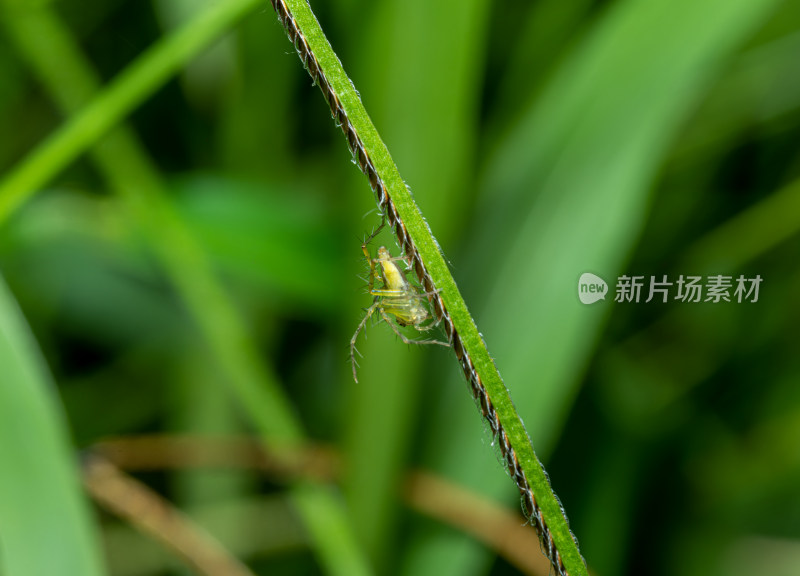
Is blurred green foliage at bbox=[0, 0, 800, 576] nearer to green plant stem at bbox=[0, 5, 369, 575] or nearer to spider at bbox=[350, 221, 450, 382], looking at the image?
green plant stem at bbox=[0, 5, 369, 575]

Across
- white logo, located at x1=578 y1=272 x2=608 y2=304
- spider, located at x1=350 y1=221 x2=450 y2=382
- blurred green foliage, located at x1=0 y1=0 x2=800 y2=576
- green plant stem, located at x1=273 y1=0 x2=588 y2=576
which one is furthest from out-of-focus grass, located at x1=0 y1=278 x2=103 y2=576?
white logo, located at x1=578 y1=272 x2=608 y2=304

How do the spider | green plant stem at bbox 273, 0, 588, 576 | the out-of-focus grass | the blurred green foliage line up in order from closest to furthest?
green plant stem at bbox 273, 0, 588, 576 → the spider → the out-of-focus grass → the blurred green foliage

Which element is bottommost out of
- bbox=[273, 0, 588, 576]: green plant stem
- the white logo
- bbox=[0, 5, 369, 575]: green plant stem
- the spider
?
bbox=[273, 0, 588, 576]: green plant stem

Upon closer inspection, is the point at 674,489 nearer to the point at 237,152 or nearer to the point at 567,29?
the point at 567,29

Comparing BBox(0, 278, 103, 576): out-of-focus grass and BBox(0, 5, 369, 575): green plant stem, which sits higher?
BBox(0, 5, 369, 575): green plant stem

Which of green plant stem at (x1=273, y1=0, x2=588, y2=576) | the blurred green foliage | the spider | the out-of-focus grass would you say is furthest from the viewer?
the blurred green foliage

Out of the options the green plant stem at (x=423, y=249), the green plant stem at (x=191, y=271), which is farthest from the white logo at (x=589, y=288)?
the green plant stem at (x=423, y=249)

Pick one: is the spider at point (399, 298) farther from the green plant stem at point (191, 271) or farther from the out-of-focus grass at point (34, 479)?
the green plant stem at point (191, 271)
